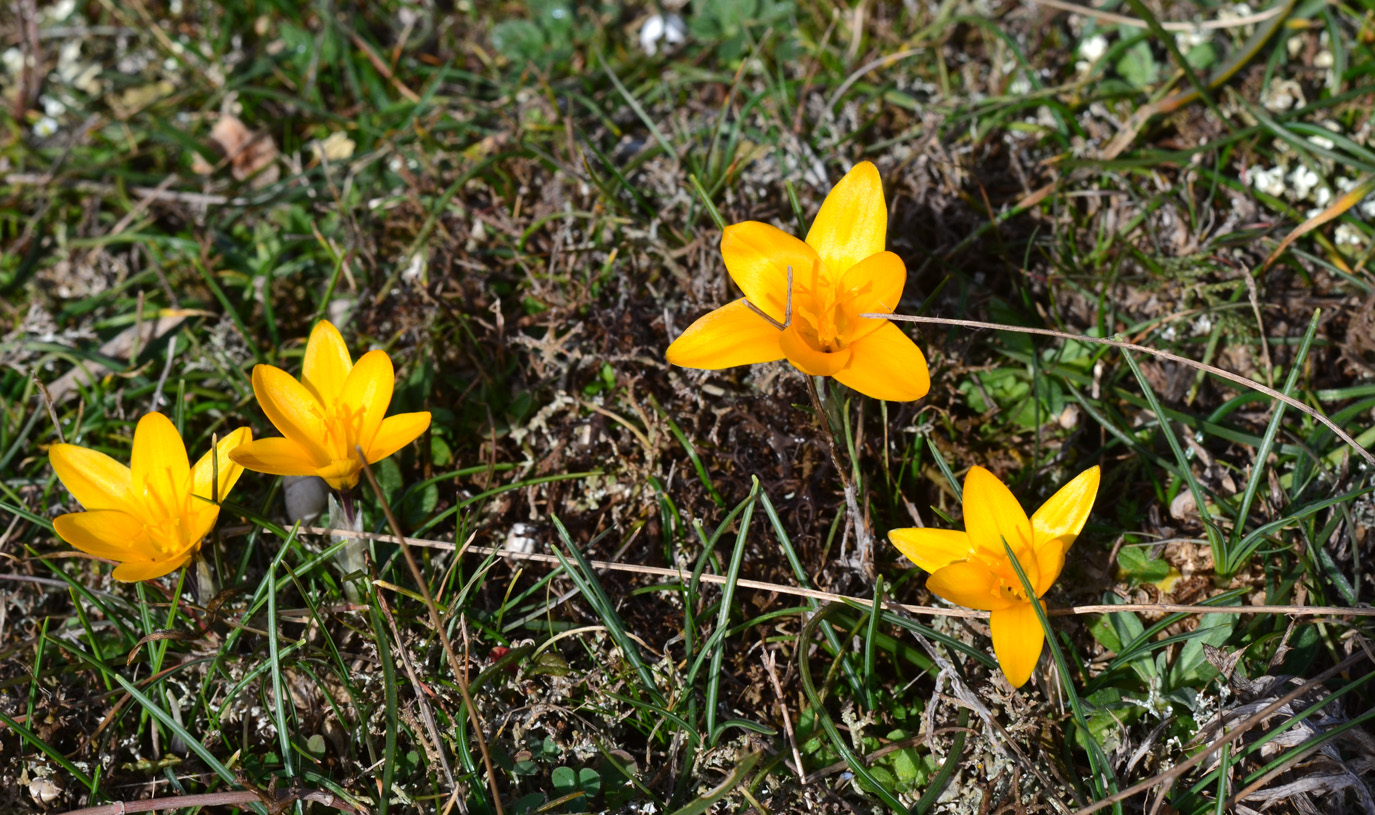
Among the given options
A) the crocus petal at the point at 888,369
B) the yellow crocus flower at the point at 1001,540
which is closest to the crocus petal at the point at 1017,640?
the yellow crocus flower at the point at 1001,540

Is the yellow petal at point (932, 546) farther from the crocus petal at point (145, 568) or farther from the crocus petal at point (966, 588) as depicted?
the crocus petal at point (145, 568)

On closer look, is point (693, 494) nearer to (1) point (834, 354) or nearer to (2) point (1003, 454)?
(1) point (834, 354)

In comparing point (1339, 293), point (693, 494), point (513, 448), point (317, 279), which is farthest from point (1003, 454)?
point (317, 279)

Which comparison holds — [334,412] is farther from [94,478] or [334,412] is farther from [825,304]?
[825,304]

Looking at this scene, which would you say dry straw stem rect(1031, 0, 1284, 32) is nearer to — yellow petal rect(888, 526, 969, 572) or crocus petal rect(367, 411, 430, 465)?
yellow petal rect(888, 526, 969, 572)

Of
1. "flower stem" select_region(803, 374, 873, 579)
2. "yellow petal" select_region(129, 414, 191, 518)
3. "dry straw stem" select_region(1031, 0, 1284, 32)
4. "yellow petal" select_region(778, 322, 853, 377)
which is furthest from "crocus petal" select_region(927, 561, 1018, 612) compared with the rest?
"dry straw stem" select_region(1031, 0, 1284, 32)

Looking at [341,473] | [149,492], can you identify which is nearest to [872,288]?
[341,473]
